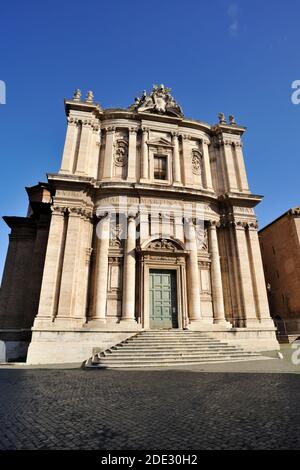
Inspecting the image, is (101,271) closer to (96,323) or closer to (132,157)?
(96,323)

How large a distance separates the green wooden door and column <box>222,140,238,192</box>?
7.96m

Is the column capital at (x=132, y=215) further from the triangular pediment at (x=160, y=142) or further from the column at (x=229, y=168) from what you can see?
the column at (x=229, y=168)

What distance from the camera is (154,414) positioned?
14.1ft

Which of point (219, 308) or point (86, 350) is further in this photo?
point (219, 308)

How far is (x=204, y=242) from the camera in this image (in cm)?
1767

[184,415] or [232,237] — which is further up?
[232,237]

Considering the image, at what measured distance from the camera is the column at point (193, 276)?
1551 centimetres

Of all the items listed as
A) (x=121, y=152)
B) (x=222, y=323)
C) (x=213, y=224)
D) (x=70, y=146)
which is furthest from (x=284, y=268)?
(x=70, y=146)

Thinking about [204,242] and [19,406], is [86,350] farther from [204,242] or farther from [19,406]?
[204,242]

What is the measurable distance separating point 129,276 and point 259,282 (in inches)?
321

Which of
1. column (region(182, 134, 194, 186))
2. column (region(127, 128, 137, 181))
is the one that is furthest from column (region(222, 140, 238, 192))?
column (region(127, 128, 137, 181))

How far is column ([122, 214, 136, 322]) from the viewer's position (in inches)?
579
